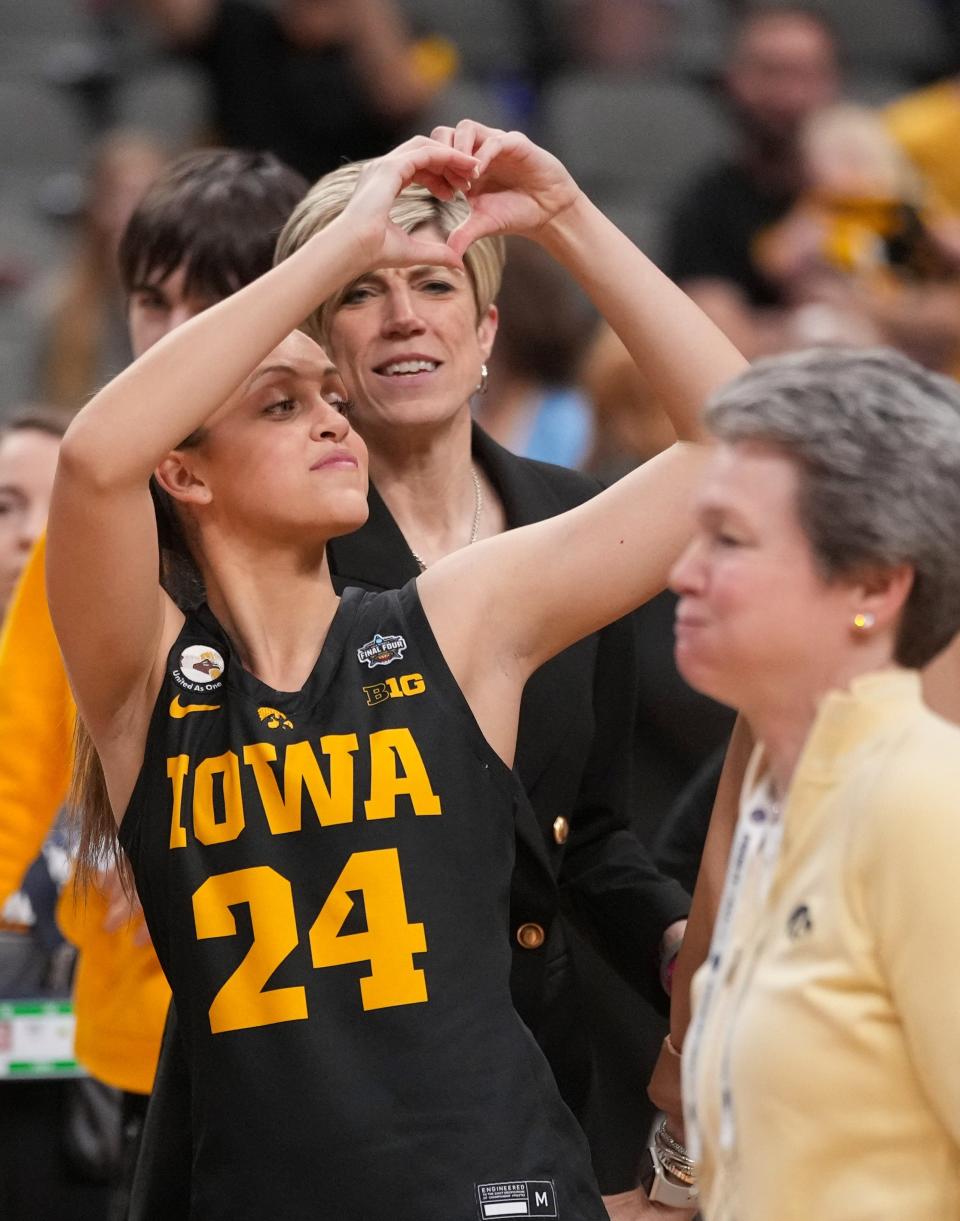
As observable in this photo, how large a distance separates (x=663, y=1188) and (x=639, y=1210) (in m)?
0.05

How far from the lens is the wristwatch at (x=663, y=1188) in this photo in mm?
2588

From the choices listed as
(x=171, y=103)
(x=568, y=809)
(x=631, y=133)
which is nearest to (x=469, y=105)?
(x=631, y=133)

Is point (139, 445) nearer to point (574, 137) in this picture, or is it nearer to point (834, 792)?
point (834, 792)

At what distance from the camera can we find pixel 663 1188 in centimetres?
260

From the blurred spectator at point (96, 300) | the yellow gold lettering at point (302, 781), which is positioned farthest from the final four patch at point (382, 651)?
the blurred spectator at point (96, 300)

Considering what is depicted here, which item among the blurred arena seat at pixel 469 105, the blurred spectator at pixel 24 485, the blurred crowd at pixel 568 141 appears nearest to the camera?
the blurred spectator at pixel 24 485

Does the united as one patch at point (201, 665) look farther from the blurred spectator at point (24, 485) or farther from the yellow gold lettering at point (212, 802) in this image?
the blurred spectator at point (24, 485)

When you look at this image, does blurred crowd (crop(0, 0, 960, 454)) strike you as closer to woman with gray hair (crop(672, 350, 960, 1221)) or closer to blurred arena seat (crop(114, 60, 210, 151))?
blurred arena seat (crop(114, 60, 210, 151))

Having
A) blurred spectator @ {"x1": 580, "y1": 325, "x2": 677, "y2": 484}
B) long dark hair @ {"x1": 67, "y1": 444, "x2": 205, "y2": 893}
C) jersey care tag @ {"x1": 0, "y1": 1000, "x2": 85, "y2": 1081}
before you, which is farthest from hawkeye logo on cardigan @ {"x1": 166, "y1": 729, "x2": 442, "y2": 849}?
blurred spectator @ {"x1": 580, "y1": 325, "x2": 677, "y2": 484}

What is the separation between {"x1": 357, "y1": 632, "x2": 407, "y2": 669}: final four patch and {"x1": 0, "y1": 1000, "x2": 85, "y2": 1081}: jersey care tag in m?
1.52

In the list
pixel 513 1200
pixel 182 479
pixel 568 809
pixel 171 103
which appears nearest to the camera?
pixel 513 1200

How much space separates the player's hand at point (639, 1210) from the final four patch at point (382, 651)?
77 centimetres

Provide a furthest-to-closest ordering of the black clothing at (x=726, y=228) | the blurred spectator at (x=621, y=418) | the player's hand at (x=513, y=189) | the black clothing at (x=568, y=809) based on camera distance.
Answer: the black clothing at (x=726, y=228), the blurred spectator at (x=621, y=418), the black clothing at (x=568, y=809), the player's hand at (x=513, y=189)

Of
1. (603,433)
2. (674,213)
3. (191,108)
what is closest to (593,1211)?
(603,433)
